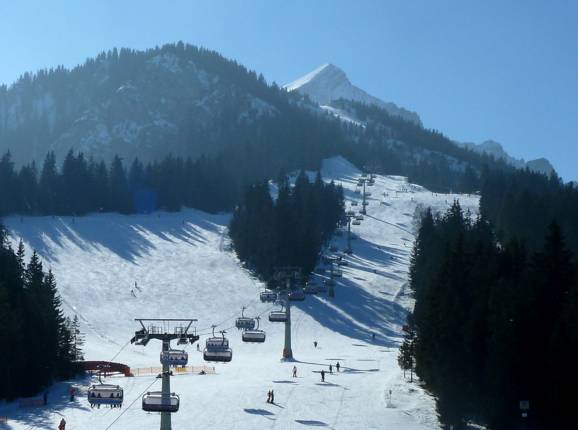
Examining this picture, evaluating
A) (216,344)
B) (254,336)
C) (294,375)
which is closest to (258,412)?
(216,344)

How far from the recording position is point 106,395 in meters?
36.2

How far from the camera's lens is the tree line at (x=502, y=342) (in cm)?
3719

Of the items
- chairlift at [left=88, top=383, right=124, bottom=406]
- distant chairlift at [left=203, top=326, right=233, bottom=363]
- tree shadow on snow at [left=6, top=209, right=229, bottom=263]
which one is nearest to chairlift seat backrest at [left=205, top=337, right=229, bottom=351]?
distant chairlift at [left=203, top=326, right=233, bottom=363]

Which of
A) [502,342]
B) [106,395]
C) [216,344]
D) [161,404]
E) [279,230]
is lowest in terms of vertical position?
[106,395]

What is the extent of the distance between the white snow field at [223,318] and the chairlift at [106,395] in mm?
5191

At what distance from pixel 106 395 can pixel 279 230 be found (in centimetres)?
6313

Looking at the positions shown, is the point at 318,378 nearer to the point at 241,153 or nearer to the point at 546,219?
the point at 546,219

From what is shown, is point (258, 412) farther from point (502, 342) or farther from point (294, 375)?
point (502, 342)

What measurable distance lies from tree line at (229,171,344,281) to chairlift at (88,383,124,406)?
2311 inches

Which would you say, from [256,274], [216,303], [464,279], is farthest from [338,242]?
[464,279]

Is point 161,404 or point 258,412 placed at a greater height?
point 161,404

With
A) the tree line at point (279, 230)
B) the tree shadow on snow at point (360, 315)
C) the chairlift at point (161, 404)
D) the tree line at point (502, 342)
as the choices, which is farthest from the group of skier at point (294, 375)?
the tree line at point (279, 230)

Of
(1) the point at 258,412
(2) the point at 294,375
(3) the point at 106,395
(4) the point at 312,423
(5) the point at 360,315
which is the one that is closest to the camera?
(3) the point at 106,395

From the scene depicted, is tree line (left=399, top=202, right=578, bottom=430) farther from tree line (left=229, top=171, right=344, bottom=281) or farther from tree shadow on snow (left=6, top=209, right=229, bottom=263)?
tree shadow on snow (left=6, top=209, right=229, bottom=263)
